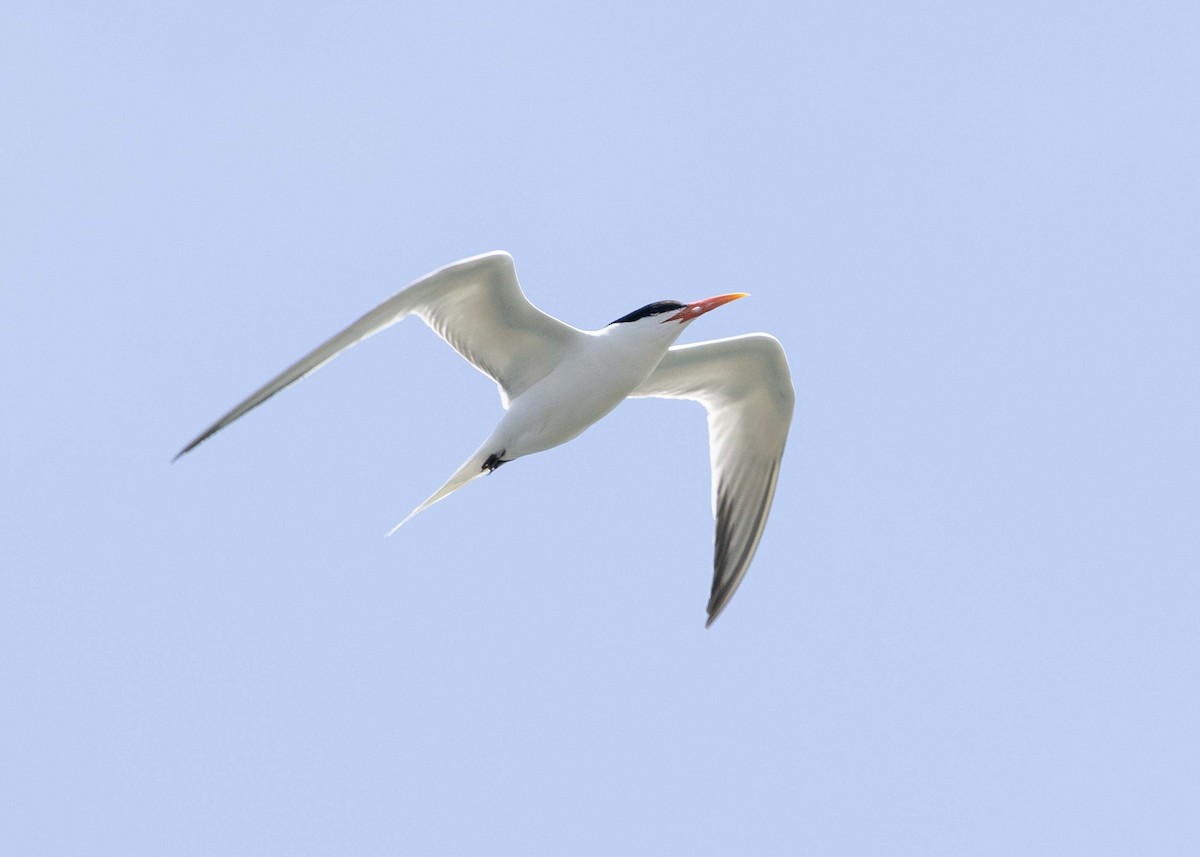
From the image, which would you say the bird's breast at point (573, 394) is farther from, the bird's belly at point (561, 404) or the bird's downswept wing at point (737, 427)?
the bird's downswept wing at point (737, 427)

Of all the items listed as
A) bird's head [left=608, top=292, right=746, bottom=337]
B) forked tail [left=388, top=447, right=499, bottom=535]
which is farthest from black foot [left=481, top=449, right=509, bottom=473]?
bird's head [left=608, top=292, right=746, bottom=337]

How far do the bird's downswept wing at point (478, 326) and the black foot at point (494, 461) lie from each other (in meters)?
0.39

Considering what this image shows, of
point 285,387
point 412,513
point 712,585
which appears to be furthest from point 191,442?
point 712,585

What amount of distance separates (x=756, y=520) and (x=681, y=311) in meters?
2.13

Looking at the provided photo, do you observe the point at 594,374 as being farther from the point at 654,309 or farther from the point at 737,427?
the point at 737,427

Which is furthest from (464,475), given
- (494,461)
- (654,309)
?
(654,309)

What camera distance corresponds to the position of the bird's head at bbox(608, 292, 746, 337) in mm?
9242

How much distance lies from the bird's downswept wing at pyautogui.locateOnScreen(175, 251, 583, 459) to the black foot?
0.39 metres

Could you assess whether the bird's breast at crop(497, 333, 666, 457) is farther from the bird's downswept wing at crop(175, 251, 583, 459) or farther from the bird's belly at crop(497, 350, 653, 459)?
the bird's downswept wing at crop(175, 251, 583, 459)

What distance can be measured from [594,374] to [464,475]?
1.12m

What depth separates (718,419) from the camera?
10.8 m

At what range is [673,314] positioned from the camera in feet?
30.4

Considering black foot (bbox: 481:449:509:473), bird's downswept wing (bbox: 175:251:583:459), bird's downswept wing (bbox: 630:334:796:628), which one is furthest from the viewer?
bird's downswept wing (bbox: 630:334:796:628)

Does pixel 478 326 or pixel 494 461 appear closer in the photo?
pixel 478 326
